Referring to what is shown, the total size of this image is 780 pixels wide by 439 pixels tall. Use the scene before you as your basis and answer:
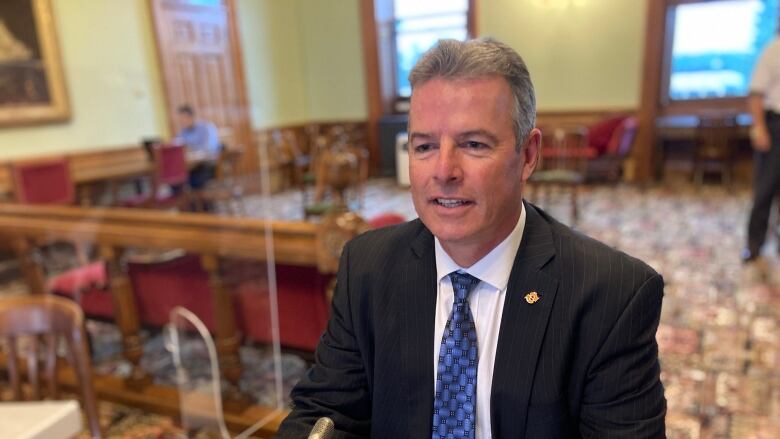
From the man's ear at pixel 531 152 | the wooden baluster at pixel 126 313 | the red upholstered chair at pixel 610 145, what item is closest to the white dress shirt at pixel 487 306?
the man's ear at pixel 531 152

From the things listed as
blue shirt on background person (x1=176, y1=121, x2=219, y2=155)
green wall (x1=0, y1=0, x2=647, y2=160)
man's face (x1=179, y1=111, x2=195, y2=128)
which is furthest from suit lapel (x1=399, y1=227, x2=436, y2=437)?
man's face (x1=179, y1=111, x2=195, y2=128)

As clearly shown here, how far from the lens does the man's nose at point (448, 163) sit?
0.90m

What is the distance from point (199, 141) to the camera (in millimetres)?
4125

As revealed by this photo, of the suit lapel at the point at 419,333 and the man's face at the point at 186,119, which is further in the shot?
the man's face at the point at 186,119

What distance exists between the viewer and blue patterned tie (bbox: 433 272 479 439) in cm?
99

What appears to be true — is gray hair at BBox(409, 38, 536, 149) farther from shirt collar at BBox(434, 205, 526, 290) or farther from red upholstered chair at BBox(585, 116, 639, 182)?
red upholstered chair at BBox(585, 116, 639, 182)

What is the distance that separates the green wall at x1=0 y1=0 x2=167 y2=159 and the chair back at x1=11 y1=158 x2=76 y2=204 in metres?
0.08

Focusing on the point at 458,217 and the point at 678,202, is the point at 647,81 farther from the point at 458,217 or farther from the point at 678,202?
the point at 458,217

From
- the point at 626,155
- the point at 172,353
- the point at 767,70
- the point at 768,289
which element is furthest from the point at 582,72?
the point at 172,353

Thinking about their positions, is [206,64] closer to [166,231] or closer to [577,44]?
[166,231]

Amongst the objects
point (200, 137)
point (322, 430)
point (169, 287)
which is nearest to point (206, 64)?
point (200, 137)

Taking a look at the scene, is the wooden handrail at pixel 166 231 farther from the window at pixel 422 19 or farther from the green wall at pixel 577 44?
the green wall at pixel 577 44

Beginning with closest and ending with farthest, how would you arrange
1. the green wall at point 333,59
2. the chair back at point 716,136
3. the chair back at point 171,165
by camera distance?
the green wall at point 333,59 → the chair back at point 171,165 → the chair back at point 716,136

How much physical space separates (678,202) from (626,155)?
73 centimetres
